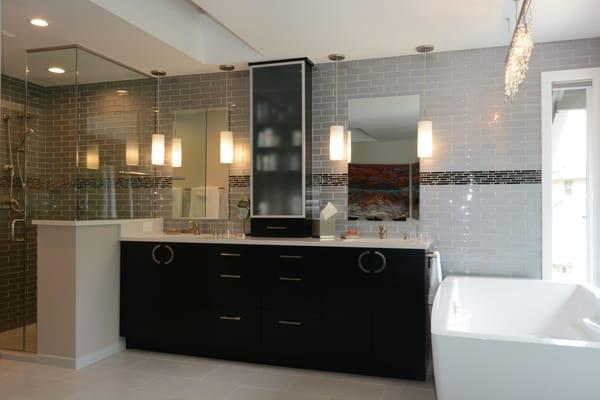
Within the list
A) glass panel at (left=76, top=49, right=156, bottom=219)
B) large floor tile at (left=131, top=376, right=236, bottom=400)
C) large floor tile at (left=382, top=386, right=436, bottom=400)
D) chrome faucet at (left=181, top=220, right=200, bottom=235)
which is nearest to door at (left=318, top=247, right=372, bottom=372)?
large floor tile at (left=382, top=386, right=436, bottom=400)

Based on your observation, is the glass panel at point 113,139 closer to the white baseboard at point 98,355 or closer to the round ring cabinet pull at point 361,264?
the white baseboard at point 98,355

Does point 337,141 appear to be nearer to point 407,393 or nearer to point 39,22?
point 407,393

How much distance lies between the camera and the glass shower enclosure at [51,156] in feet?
13.2

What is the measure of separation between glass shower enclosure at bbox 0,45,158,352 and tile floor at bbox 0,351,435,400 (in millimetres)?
588

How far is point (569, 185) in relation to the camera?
3.88 meters

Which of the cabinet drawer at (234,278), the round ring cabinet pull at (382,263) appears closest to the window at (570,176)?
the round ring cabinet pull at (382,263)

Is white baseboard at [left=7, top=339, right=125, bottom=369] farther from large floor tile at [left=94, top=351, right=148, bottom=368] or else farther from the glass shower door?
the glass shower door

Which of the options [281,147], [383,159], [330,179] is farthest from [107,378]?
[383,159]

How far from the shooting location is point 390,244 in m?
3.48

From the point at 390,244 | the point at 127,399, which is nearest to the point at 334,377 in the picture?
the point at 390,244

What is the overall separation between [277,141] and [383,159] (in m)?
0.96

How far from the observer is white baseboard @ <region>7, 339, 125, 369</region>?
373cm

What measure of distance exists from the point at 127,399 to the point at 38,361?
1229 millimetres

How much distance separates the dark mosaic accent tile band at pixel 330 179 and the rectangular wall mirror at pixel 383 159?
0.19 ft
